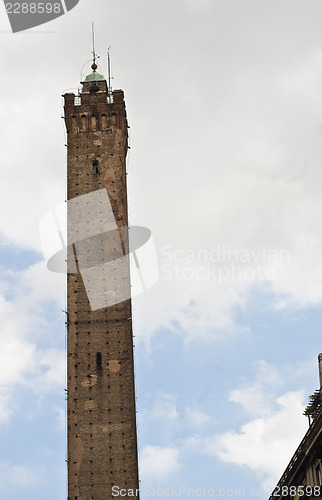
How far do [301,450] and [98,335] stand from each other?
627 inches

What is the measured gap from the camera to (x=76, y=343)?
42.6 m

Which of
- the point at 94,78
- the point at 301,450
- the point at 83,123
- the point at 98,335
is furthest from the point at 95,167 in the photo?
the point at 301,450

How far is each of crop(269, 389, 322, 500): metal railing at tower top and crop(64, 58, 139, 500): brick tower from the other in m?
9.69

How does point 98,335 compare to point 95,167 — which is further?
point 95,167

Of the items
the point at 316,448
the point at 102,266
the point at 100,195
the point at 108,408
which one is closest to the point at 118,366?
the point at 108,408

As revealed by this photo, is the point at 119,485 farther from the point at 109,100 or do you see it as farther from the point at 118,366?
the point at 109,100

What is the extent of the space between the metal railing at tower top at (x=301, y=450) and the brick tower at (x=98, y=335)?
9689 millimetres

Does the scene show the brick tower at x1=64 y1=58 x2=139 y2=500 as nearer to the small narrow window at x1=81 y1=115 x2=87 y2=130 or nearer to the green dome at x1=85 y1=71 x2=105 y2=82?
the small narrow window at x1=81 y1=115 x2=87 y2=130

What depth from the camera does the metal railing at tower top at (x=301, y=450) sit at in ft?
88.0

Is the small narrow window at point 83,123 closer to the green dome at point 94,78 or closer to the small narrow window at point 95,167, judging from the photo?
the small narrow window at point 95,167

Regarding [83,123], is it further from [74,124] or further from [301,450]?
[301,450]

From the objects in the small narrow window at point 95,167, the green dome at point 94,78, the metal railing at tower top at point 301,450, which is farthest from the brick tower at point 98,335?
the metal railing at tower top at point 301,450

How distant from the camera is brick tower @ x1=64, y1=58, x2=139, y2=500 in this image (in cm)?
4012

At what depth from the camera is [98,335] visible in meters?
42.8
